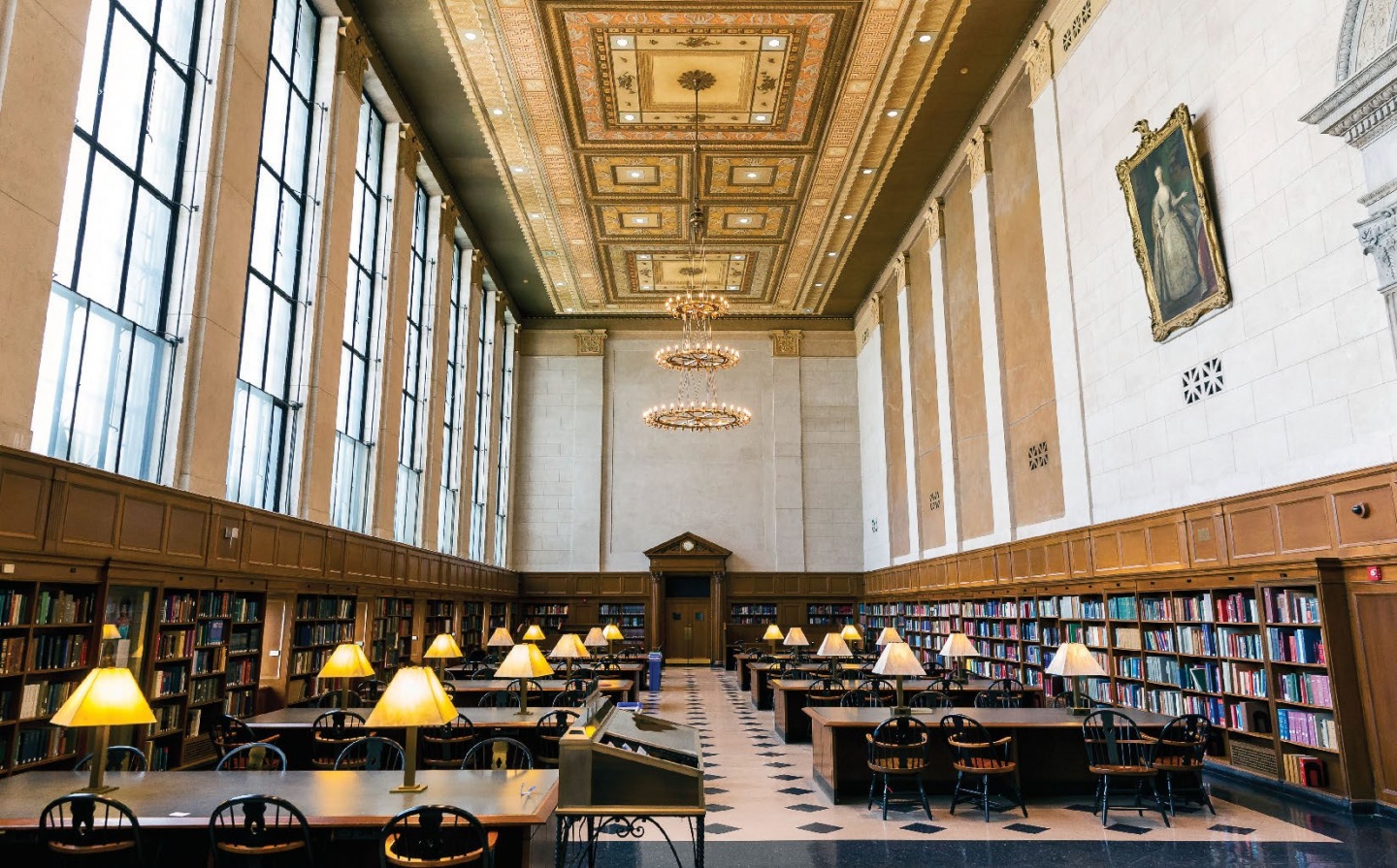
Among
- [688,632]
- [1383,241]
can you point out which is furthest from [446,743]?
[688,632]

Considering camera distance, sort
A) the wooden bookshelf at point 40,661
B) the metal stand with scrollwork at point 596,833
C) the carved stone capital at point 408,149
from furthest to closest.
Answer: the carved stone capital at point 408,149, the wooden bookshelf at point 40,661, the metal stand with scrollwork at point 596,833

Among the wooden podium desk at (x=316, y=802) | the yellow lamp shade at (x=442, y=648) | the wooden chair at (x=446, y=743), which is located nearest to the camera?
the wooden podium desk at (x=316, y=802)

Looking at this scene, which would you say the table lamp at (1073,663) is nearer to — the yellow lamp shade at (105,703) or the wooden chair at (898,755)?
the wooden chair at (898,755)

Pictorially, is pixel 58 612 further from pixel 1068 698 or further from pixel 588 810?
pixel 1068 698

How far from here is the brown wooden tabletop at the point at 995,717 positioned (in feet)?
22.7

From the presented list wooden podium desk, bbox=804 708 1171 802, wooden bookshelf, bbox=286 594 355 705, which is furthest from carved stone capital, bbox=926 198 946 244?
wooden bookshelf, bbox=286 594 355 705

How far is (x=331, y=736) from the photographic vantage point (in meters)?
6.75

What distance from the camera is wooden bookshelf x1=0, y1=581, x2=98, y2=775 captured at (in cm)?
536

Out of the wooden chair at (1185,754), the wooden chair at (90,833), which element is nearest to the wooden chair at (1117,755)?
the wooden chair at (1185,754)

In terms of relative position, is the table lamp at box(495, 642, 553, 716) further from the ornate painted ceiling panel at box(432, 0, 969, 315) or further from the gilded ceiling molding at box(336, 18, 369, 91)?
the ornate painted ceiling panel at box(432, 0, 969, 315)

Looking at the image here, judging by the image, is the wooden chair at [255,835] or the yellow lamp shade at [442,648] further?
the yellow lamp shade at [442,648]

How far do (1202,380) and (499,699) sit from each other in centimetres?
760

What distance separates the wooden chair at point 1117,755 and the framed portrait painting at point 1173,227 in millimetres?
3944

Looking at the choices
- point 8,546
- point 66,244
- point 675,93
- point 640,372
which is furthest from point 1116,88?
point 640,372
